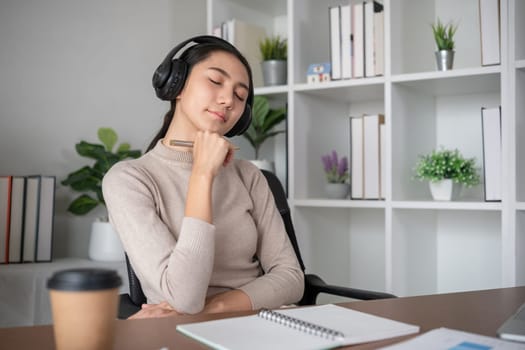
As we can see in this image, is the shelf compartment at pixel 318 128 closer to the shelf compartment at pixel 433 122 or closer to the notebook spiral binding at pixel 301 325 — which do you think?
the shelf compartment at pixel 433 122

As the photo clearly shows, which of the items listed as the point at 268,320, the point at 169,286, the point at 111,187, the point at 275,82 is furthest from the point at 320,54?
the point at 268,320

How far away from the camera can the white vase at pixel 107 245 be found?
6.70 ft

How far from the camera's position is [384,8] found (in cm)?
201

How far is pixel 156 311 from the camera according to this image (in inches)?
44.9

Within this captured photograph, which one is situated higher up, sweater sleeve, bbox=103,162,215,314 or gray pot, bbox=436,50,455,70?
gray pot, bbox=436,50,455,70

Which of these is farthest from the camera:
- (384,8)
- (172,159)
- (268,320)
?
(384,8)

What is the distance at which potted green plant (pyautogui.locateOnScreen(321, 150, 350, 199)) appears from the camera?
2.22 m

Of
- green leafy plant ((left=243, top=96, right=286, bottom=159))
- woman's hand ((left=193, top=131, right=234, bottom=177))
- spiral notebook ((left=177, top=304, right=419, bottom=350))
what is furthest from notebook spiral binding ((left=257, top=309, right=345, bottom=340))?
green leafy plant ((left=243, top=96, right=286, bottom=159))

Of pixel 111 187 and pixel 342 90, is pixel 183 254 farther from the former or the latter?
pixel 342 90

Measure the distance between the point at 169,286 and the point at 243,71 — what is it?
1.94 feet

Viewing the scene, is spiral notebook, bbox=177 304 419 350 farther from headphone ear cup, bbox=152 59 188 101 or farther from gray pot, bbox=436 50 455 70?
gray pot, bbox=436 50 455 70

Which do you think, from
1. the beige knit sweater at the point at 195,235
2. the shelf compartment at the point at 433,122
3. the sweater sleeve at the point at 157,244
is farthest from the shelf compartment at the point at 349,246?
the sweater sleeve at the point at 157,244

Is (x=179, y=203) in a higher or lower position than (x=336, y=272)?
higher

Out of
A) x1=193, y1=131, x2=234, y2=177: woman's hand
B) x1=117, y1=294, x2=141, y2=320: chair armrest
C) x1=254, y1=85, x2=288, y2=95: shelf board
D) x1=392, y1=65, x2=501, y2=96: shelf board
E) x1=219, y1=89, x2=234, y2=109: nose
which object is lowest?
x1=117, y1=294, x2=141, y2=320: chair armrest
